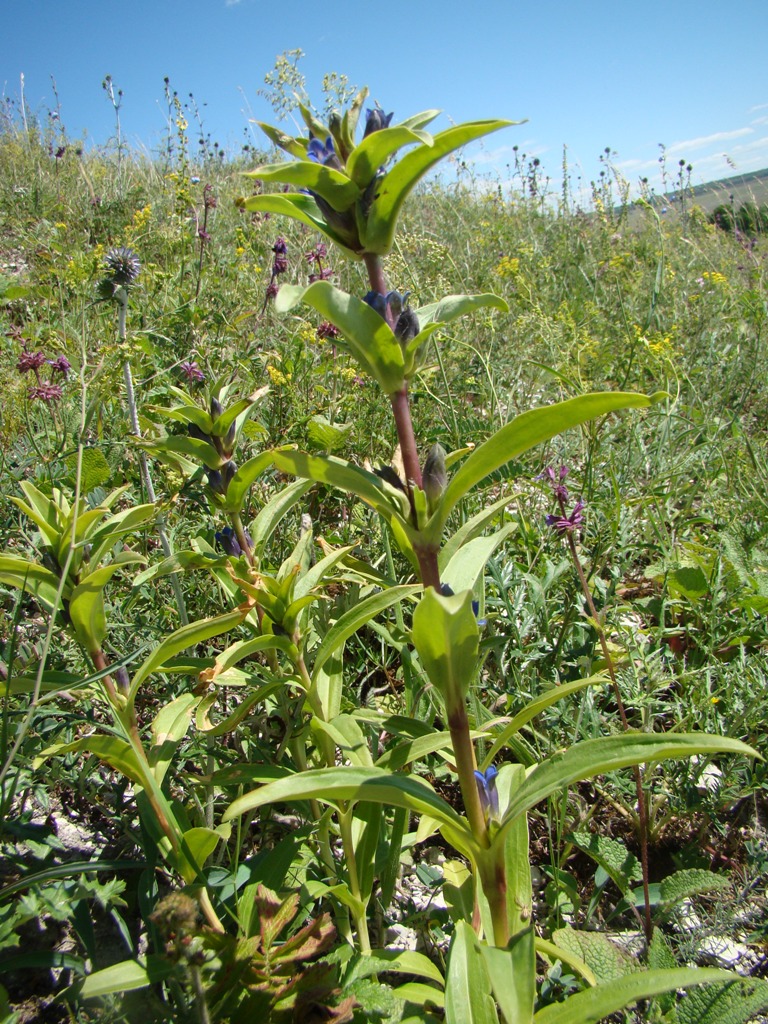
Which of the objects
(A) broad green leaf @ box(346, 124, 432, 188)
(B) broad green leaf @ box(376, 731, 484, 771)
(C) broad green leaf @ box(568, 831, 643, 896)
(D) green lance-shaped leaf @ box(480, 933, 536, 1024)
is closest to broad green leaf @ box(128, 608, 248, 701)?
(B) broad green leaf @ box(376, 731, 484, 771)

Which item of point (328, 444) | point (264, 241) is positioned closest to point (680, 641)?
point (328, 444)

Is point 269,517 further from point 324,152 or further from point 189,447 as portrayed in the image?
point 324,152

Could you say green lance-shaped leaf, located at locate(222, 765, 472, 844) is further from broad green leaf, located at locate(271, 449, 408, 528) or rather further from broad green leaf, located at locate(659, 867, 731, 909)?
broad green leaf, located at locate(659, 867, 731, 909)

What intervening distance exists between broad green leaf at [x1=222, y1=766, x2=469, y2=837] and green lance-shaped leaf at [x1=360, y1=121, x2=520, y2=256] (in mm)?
886

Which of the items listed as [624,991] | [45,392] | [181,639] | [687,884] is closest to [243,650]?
[181,639]

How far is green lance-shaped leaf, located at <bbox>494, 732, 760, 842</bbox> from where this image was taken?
0.95 metres

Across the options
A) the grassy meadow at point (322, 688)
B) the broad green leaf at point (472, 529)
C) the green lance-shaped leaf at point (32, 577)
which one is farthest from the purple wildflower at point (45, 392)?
the broad green leaf at point (472, 529)

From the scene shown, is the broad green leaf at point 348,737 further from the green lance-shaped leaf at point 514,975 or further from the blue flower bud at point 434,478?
the blue flower bud at point 434,478

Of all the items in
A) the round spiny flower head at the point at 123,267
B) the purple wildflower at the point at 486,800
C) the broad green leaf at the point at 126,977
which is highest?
the round spiny flower head at the point at 123,267

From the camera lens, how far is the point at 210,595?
2.43m

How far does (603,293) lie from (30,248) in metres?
4.58

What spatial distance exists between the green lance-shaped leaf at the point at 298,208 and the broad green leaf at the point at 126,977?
4.39 feet

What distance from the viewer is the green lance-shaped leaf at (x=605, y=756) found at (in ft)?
3.12

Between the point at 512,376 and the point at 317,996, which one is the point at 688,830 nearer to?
the point at 317,996
